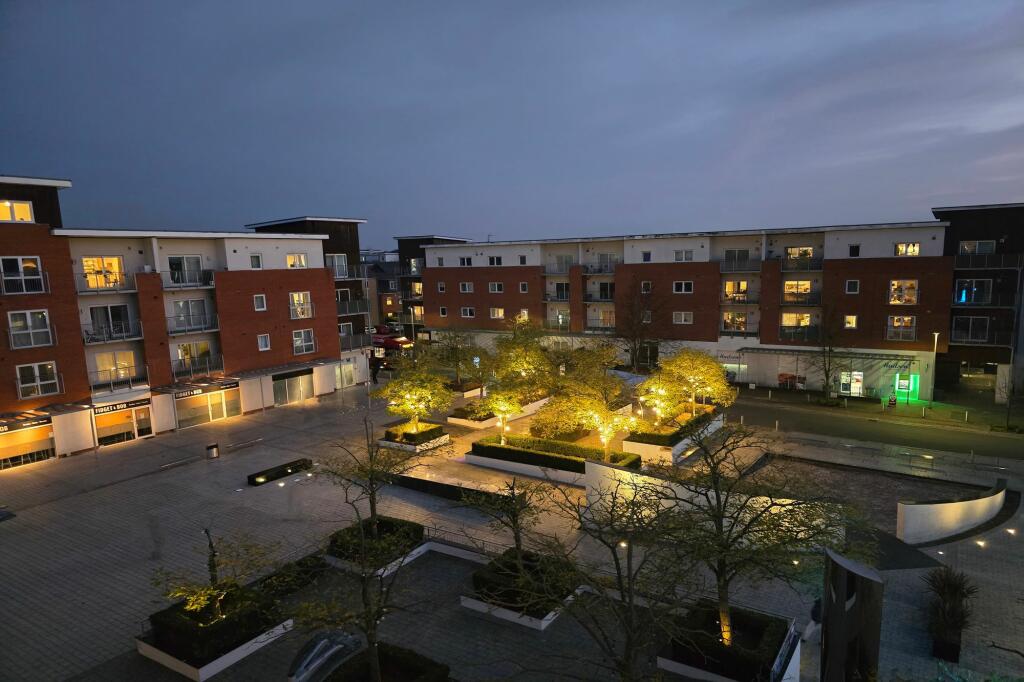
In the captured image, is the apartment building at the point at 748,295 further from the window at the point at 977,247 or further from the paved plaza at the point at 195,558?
the paved plaza at the point at 195,558

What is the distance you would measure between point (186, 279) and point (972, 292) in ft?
140

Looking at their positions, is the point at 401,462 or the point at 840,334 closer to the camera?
the point at 401,462

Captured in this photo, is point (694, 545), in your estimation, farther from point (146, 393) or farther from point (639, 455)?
point (146, 393)

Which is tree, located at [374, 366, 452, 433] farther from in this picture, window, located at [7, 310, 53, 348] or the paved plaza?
window, located at [7, 310, 53, 348]

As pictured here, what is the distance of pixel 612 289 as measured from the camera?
147 feet

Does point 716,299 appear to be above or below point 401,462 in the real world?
above

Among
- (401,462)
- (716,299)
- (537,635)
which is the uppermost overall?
(716,299)

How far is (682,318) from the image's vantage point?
41.6 metres

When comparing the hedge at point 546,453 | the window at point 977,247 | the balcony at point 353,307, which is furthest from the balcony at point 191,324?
the window at point 977,247

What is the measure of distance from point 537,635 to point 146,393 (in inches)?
959

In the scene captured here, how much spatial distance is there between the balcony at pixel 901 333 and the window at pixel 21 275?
1711 inches

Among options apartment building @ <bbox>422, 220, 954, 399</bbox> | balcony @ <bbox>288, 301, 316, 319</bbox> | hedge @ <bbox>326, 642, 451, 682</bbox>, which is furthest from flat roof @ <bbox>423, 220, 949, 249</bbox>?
hedge @ <bbox>326, 642, 451, 682</bbox>

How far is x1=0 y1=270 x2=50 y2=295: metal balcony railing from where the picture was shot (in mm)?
24859

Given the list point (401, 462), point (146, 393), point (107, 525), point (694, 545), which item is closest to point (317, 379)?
point (146, 393)
